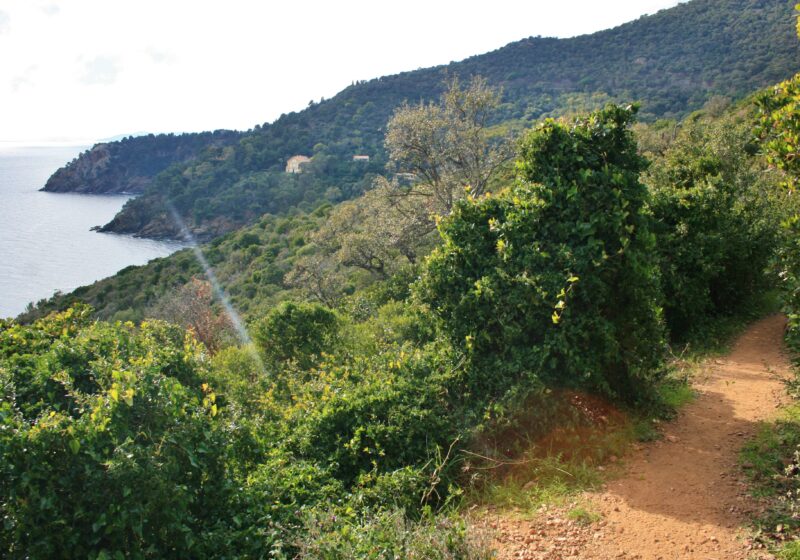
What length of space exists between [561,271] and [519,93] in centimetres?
7860

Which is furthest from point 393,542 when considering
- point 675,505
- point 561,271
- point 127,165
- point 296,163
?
point 127,165

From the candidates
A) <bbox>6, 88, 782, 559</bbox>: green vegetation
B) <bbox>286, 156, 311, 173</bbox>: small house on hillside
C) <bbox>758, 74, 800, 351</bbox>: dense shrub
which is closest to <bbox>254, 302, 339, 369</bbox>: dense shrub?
<bbox>6, 88, 782, 559</bbox>: green vegetation

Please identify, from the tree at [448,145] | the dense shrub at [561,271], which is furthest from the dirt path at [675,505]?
the tree at [448,145]

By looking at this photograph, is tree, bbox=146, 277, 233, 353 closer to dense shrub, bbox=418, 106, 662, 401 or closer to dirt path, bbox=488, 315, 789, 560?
dense shrub, bbox=418, 106, 662, 401

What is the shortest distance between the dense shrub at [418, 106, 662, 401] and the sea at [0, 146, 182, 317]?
28823mm

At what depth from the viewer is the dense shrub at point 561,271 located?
6082 mm

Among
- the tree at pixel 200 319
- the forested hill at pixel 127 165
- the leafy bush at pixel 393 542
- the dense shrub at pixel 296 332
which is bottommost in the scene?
the tree at pixel 200 319

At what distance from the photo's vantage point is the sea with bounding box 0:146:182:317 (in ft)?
165

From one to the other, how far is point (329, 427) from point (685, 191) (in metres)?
8.94

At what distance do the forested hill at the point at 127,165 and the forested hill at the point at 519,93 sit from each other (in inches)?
1039

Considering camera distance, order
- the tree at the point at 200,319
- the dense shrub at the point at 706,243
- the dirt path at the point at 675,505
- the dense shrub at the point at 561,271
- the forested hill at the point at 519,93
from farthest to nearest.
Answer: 1. the forested hill at the point at 519,93
2. the tree at the point at 200,319
3. the dense shrub at the point at 706,243
4. the dense shrub at the point at 561,271
5. the dirt path at the point at 675,505

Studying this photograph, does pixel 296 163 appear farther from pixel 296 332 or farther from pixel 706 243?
pixel 706 243

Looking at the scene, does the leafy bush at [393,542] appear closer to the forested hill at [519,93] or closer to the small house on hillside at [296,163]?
the forested hill at [519,93]

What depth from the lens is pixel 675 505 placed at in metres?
5.01
